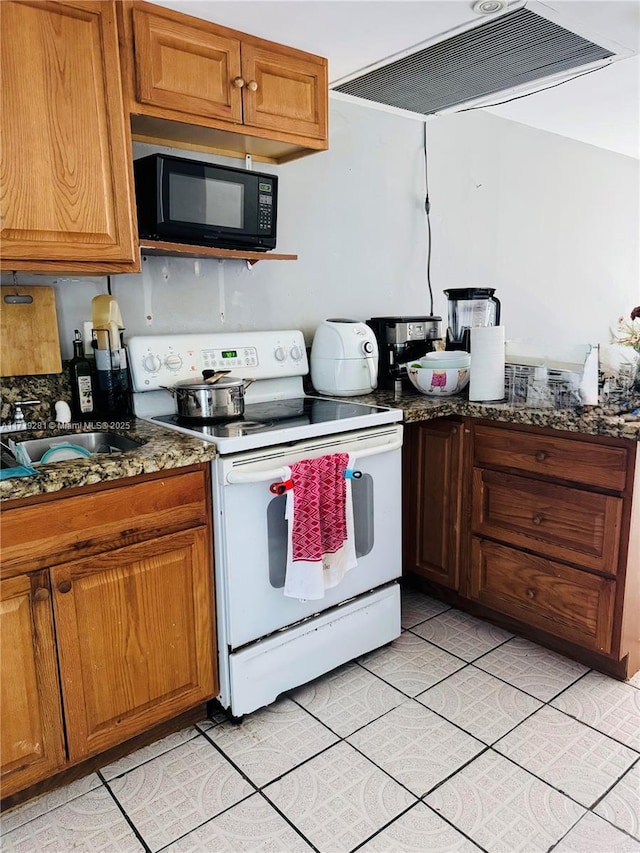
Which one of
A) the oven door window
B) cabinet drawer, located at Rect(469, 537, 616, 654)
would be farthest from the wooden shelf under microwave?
cabinet drawer, located at Rect(469, 537, 616, 654)

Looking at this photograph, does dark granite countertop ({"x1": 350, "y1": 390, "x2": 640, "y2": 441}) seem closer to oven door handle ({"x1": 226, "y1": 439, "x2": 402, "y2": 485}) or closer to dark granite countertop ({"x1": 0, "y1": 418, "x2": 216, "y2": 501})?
oven door handle ({"x1": 226, "y1": 439, "x2": 402, "y2": 485})

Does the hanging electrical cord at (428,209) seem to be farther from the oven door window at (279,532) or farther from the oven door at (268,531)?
the oven door window at (279,532)

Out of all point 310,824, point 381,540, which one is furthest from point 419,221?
point 310,824

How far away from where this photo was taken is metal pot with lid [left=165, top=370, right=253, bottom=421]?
193 centimetres

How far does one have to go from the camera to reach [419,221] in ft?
10.2

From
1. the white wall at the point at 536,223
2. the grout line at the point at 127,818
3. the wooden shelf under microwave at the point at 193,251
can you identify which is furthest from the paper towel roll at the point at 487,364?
the grout line at the point at 127,818

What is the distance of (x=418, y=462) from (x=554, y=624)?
2.54 feet

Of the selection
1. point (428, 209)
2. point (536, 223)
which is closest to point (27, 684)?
point (428, 209)

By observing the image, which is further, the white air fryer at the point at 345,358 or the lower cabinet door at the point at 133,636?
the white air fryer at the point at 345,358

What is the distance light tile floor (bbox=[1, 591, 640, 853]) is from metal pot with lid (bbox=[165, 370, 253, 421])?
94 centimetres

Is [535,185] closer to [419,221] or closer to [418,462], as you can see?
[419,221]

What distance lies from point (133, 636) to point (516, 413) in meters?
1.38

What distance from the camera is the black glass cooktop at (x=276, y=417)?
1827 mm

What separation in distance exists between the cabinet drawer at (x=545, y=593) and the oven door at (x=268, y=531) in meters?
0.49
